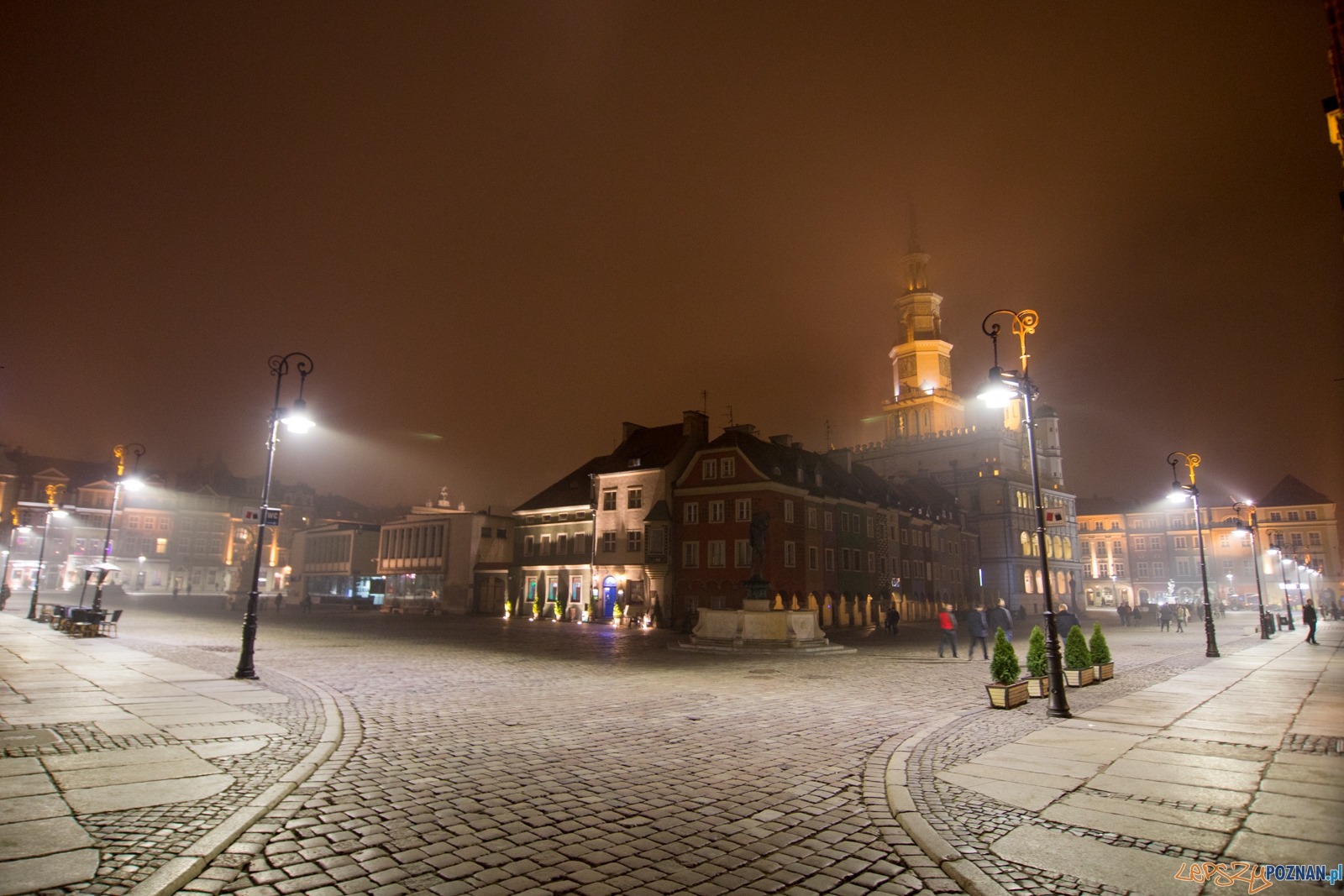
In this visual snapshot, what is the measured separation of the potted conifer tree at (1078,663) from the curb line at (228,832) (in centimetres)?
1622

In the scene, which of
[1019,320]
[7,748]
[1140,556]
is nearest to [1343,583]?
[1140,556]

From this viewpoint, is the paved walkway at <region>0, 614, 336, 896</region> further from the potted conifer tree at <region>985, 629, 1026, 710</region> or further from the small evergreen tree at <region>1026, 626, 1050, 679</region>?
the small evergreen tree at <region>1026, 626, 1050, 679</region>

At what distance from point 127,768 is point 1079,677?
60.9 feet

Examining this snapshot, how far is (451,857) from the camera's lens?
6.05 m

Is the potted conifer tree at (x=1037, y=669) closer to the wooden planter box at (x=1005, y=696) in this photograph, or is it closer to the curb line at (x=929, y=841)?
the wooden planter box at (x=1005, y=696)

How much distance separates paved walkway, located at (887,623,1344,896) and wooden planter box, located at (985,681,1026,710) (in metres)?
1.22

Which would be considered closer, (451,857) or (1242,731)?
(451,857)

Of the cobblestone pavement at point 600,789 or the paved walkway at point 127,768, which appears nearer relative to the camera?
the cobblestone pavement at point 600,789

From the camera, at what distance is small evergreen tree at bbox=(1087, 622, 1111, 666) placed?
18281 millimetres

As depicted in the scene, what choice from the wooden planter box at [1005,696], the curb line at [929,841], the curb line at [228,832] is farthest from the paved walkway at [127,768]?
the wooden planter box at [1005,696]

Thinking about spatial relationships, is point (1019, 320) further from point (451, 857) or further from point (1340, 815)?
point (451, 857)

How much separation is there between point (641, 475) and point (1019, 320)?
36890mm

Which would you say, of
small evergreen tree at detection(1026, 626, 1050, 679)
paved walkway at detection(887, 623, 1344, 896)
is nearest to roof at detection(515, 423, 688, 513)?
small evergreen tree at detection(1026, 626, 1050, 679)

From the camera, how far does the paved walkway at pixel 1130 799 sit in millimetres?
5934
